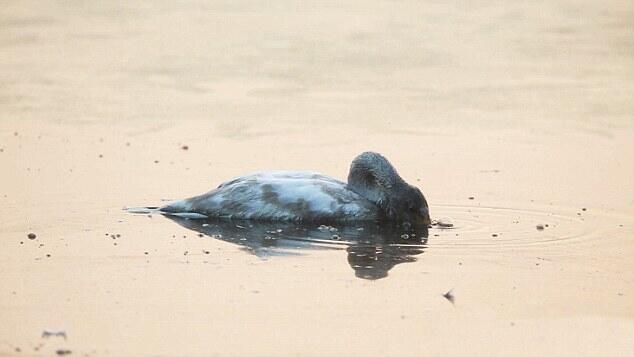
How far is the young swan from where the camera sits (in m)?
11.8

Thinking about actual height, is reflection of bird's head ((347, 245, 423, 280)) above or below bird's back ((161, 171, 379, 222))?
below

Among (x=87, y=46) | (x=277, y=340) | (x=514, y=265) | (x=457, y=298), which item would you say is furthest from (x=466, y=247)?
(x=87, y=46)

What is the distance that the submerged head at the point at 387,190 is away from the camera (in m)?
11.9

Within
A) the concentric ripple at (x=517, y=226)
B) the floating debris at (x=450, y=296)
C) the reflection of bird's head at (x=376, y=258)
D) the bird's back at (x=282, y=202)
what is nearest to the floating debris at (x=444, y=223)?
the concentric ripple at (x=517, y=226)

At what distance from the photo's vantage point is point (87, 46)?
2064 cm

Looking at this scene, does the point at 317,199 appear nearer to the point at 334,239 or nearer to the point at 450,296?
the point at 334,239

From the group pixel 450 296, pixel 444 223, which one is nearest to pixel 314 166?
pixel 444 223

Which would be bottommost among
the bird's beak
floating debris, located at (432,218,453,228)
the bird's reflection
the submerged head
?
the bird's reflection

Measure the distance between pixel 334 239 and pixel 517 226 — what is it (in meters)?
1.47

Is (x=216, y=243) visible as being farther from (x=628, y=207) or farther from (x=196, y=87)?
(x=196, y=87)

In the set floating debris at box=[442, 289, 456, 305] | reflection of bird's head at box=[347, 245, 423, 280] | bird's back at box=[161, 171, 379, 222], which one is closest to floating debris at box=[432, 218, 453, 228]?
bird's back at box=[161, 171, 379, 222]

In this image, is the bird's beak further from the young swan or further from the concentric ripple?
the concentric ripple

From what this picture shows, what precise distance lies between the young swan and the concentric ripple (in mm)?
388

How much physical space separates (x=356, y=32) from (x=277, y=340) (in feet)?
47.0
